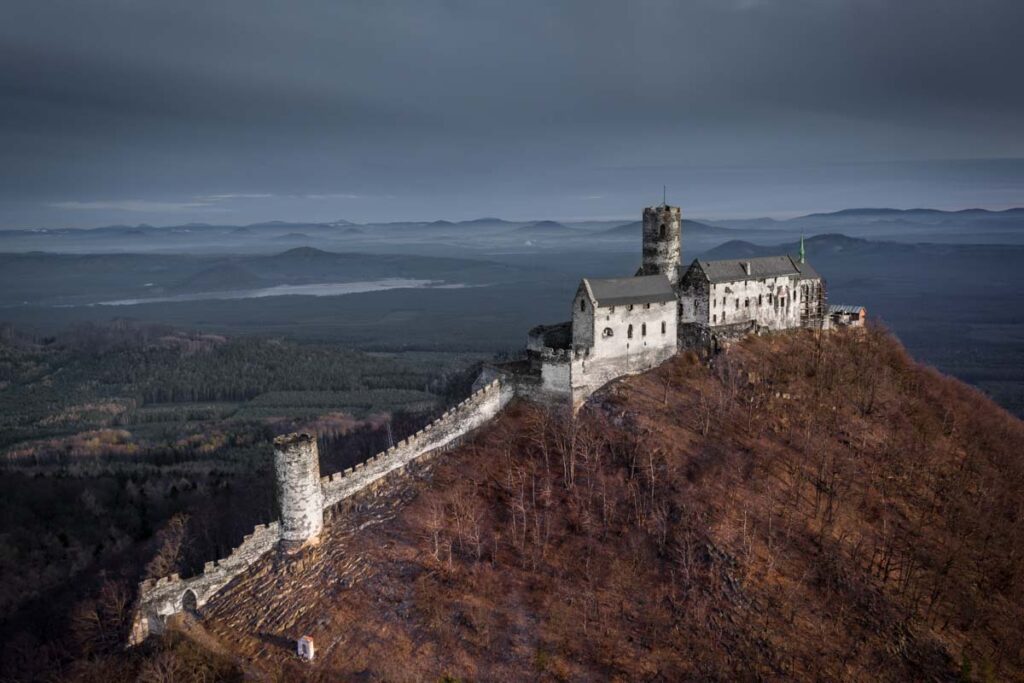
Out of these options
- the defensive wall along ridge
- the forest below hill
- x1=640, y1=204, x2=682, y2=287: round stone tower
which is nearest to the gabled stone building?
x1=640, y1=204, x2=682, y2=287: round stone tower

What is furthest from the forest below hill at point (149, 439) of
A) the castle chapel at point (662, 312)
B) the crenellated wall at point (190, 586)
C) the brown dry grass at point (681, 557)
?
the castle chapel at point (662, 312)

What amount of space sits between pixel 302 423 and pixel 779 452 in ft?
282

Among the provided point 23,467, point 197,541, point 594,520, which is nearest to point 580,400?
point 594,520

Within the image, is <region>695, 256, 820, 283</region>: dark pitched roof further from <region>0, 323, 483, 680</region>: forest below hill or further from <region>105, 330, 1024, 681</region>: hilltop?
<region>0, 323, 483, 680</region>: forest below hill

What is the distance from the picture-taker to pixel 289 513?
1607 inches

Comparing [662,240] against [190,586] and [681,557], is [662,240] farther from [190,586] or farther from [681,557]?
[190,586]

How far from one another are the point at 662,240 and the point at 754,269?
897cm

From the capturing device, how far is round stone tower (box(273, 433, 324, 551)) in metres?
40.5

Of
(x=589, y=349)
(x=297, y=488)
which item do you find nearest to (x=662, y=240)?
(x=589, y=349)

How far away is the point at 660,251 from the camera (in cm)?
5906

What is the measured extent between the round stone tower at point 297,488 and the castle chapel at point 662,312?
53.9 feet

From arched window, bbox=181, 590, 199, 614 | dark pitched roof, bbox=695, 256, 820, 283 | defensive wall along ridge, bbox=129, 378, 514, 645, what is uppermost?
dark pitched roof, bbox=695, 256, 820, 283

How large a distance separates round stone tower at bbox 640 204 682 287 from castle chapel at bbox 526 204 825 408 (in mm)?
81

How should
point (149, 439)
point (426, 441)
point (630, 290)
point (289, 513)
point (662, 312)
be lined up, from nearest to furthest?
1. point (289, 513)
2. point (426, 441)
3. point (630, 290)
4. point (662, 312)
5. point (149, 439)
